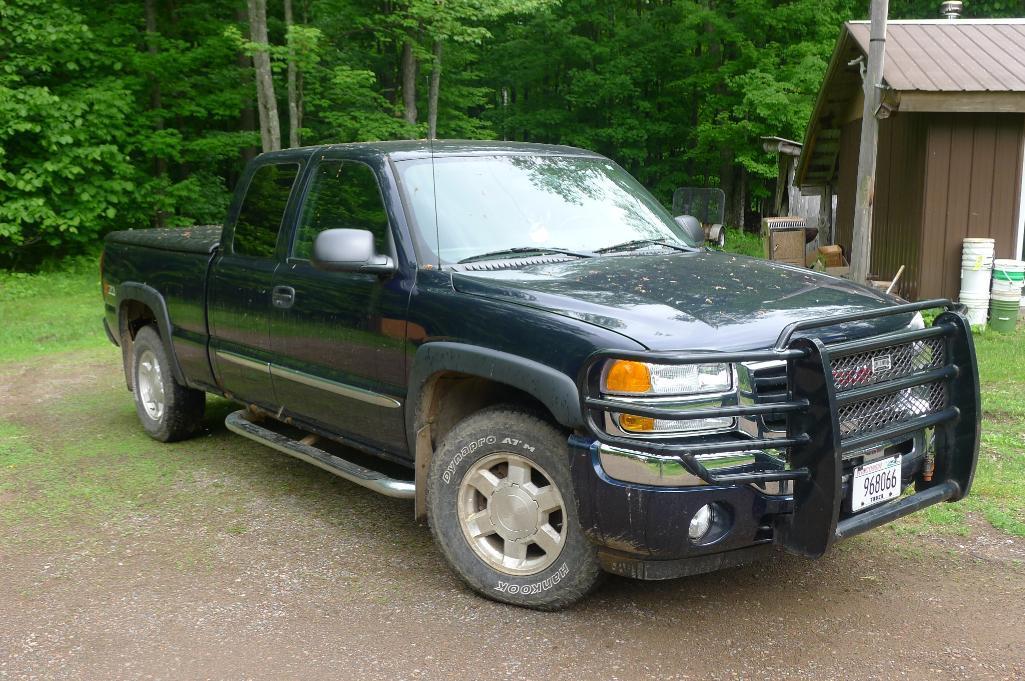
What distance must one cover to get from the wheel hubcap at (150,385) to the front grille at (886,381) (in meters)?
4.66

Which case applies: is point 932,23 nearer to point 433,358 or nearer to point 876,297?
point 876,297

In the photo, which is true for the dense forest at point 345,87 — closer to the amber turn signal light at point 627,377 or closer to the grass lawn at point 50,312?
the grass lawn at point 50,312

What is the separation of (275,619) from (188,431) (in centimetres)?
305

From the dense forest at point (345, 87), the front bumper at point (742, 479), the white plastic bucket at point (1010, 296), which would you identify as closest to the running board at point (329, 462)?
the front bumper at point (742, 479)

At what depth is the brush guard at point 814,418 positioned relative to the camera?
3246mm

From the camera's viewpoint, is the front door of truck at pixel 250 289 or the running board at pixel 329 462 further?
the front door of truck at pixel 250 289

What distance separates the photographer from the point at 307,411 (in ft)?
16.5

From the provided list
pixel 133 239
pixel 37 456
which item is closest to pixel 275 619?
pixel 37 456

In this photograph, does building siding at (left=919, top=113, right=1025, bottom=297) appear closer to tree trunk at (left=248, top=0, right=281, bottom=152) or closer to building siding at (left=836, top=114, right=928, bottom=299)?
building siding at (left=836, top=114, right=928, bottom=299)

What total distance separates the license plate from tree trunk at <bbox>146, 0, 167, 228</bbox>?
694 inches

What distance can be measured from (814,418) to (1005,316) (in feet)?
27.3

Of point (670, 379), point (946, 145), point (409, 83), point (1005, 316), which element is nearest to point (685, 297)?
point (670, 379)

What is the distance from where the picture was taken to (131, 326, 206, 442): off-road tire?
21.0 ft

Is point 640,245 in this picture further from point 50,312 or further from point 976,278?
point 50,312
